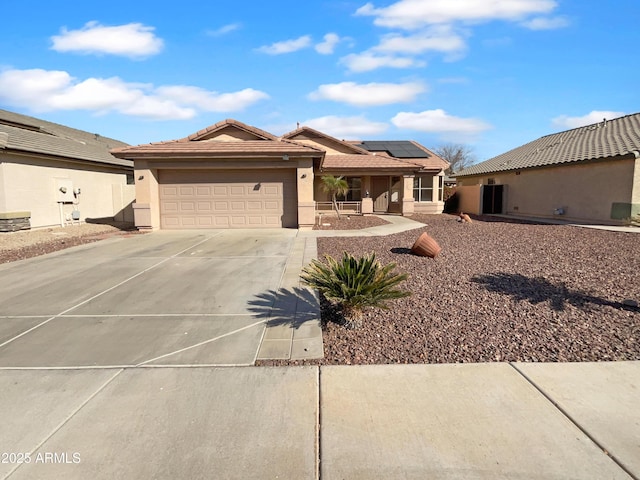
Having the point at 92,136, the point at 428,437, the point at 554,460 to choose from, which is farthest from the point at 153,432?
the point at 92,136

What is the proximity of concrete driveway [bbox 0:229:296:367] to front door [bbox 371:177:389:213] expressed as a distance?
15065 mm

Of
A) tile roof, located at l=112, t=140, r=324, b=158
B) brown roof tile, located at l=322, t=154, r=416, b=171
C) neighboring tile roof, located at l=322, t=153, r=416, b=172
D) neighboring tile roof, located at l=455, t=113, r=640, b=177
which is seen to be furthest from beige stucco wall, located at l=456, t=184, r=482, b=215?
tile roof, located at l=112, t=140, r=324, b=158

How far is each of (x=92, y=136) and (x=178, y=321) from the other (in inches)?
1108

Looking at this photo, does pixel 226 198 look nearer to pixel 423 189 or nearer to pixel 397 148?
pixel 423 189

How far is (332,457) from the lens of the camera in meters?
2.61

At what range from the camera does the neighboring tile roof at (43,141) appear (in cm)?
1541

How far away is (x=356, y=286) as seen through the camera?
4812 millimetres

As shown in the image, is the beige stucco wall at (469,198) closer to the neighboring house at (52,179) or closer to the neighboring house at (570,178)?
the neighboring house at (570,178)

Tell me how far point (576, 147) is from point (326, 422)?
23.3 meters

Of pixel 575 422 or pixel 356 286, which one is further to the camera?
pixel 356 286

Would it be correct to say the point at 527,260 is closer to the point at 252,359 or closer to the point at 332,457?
the point at 252,359

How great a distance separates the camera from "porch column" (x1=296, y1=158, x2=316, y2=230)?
1540 cm

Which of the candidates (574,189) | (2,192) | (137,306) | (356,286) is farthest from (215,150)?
(574,189)

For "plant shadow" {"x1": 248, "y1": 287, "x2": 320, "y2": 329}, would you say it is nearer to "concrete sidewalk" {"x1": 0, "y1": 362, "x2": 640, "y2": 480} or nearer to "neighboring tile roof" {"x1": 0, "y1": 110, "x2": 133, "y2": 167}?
"concrete sidewalk" {"x1": 0, "y1": 362, "x2": 640, "y2": 480}
